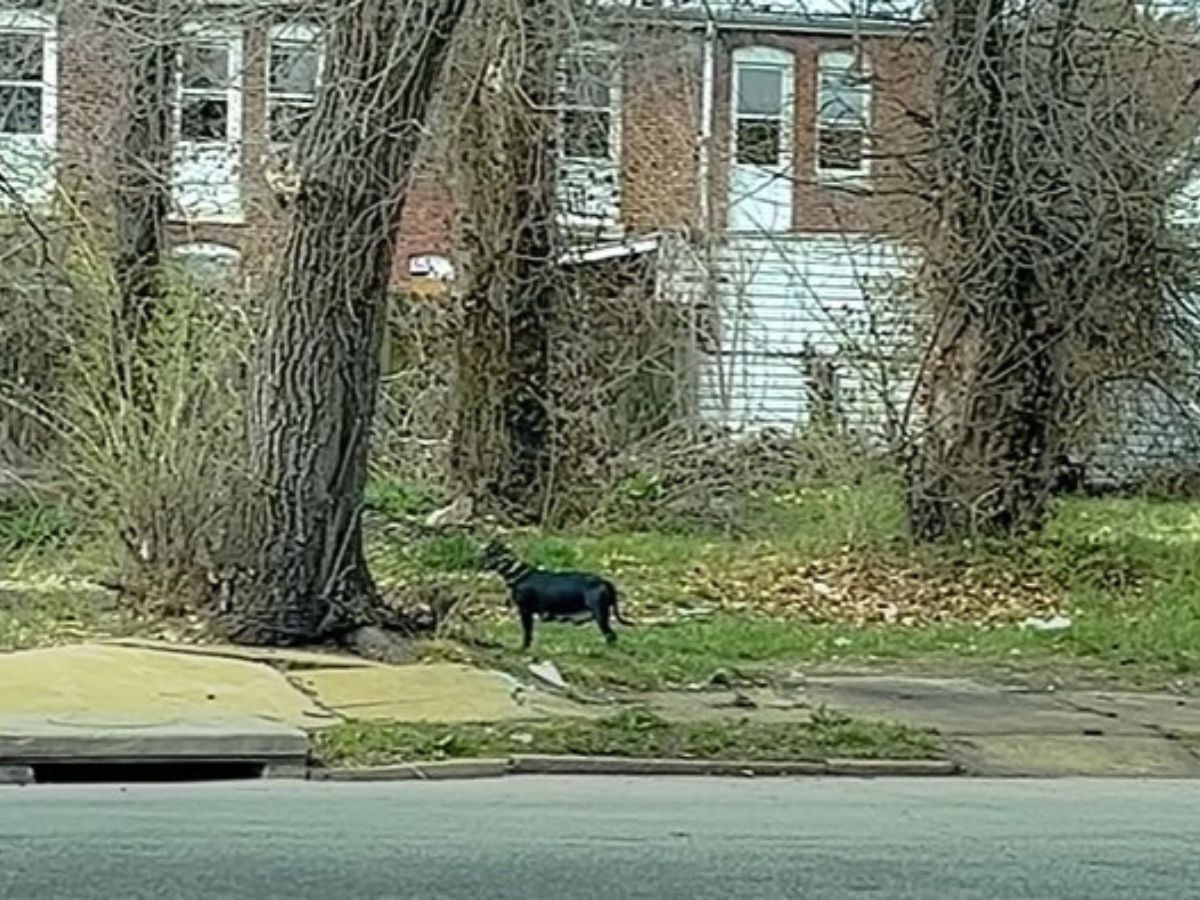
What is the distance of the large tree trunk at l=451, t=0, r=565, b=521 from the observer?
23391 millimetres

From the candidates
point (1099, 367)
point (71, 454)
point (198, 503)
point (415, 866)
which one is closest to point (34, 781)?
point (415, 866)

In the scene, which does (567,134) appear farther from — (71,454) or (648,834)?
(648,834)

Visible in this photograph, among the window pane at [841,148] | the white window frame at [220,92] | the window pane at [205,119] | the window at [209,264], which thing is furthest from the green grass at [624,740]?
the window pane at [205,119]

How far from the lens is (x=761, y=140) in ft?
96.7

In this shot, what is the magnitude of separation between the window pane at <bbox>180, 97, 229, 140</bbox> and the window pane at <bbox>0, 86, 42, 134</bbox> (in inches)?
77.4

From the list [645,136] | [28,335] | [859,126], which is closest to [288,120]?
[28,335]

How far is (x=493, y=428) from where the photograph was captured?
78.5 ft

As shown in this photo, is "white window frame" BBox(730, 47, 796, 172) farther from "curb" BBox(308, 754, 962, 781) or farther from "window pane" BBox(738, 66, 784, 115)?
"curb" BBox(308, 754, 962, 781)

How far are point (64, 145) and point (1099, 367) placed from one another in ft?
34.8

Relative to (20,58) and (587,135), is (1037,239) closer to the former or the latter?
(587,135)

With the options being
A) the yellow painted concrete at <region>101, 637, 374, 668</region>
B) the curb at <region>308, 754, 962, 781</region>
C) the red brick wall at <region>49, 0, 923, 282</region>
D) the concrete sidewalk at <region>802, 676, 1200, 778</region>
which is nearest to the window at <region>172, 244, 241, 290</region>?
the red brick wall at <region>49, 0, 923, 282</region>

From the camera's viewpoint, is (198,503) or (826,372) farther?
(826,372)

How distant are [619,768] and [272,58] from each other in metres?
8.51

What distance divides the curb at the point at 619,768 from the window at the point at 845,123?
11.0m
